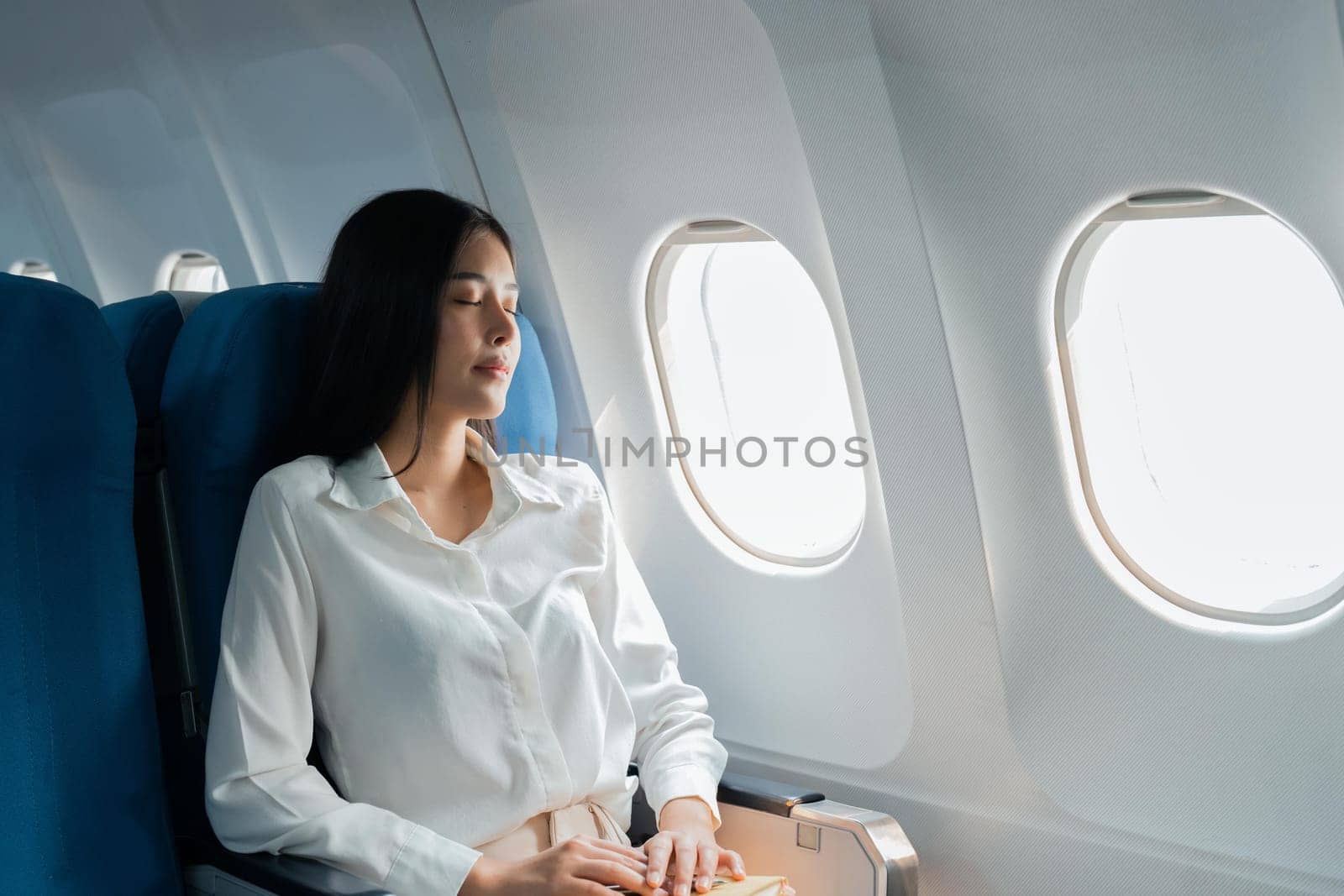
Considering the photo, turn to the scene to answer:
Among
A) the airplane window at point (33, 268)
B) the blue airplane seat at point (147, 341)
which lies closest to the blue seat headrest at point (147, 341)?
the blue airplane seat at point (147, 341)

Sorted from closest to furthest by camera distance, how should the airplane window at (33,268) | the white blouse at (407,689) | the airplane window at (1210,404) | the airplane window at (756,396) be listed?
the white blouse at (407,689), the airplane window at (1210,404), the airplane window at (756,396), the airplane window at (33,268)

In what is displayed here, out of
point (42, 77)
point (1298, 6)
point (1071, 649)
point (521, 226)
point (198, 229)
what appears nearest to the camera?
point (1298, 6)

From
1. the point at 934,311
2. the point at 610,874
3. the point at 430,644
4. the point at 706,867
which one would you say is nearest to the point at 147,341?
the point at 430,644

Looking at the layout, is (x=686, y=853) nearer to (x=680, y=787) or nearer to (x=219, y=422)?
(x=680, y=787)

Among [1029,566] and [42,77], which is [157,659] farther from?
[42,77]

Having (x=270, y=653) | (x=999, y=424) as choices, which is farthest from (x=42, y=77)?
(x=999, y=424)

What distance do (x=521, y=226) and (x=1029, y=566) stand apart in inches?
59.6

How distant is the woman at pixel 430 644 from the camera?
1876 mm

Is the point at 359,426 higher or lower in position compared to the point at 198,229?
lower

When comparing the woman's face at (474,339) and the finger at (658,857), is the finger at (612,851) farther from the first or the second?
the woman's face at (474,339)

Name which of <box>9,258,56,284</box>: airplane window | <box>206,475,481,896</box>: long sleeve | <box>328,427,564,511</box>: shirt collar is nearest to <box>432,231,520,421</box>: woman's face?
<box>328,427,564,511</box>: shirt collar

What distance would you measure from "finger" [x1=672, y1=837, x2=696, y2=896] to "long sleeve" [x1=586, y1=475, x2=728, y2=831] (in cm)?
18

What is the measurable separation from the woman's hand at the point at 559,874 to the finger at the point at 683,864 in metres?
0.03

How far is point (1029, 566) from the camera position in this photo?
2.59 meters
